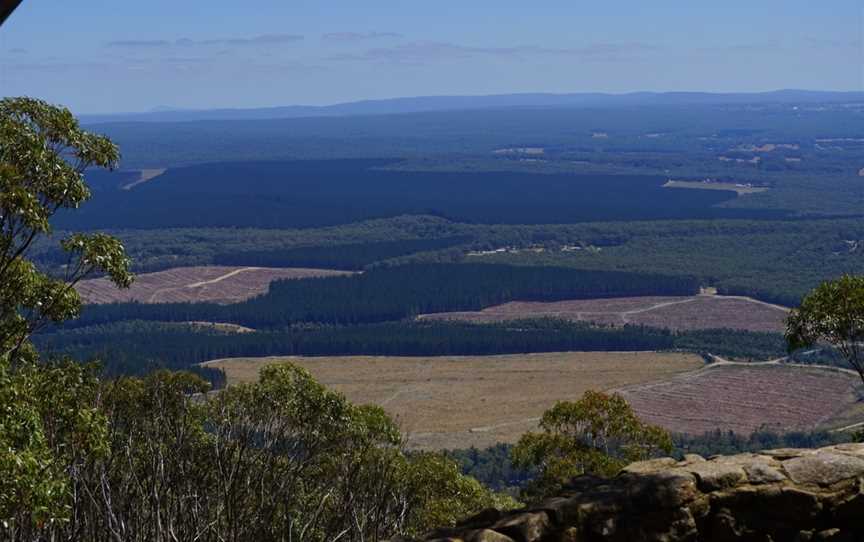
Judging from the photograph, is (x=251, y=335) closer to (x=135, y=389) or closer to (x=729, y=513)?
(x=135, y=389)

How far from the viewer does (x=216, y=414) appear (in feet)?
66.4

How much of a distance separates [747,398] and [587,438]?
5168 centimetres

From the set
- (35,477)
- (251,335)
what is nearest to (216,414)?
(35,477)

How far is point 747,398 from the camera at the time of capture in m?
75.2

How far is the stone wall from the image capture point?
11.5 m

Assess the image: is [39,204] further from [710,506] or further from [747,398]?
[747,398]

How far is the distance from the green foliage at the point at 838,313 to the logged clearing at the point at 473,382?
40763 millimetres

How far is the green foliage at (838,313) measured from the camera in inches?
800

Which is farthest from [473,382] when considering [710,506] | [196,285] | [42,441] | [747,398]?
[42,441]

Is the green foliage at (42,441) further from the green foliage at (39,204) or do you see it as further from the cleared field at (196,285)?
the cleared field at (196,285)

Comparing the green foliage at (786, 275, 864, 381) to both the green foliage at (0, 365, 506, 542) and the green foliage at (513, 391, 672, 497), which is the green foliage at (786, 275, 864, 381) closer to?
the green foliage at (513, 391, 672, 497)

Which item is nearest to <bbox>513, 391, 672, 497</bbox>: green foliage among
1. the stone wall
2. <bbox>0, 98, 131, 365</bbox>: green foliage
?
<bbox>0, 98, 131, 365</bbox>: green foliage

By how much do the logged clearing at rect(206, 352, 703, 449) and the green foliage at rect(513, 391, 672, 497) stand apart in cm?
3510

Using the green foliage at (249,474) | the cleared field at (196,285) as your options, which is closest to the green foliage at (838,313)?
the green foliage at (249,474)
